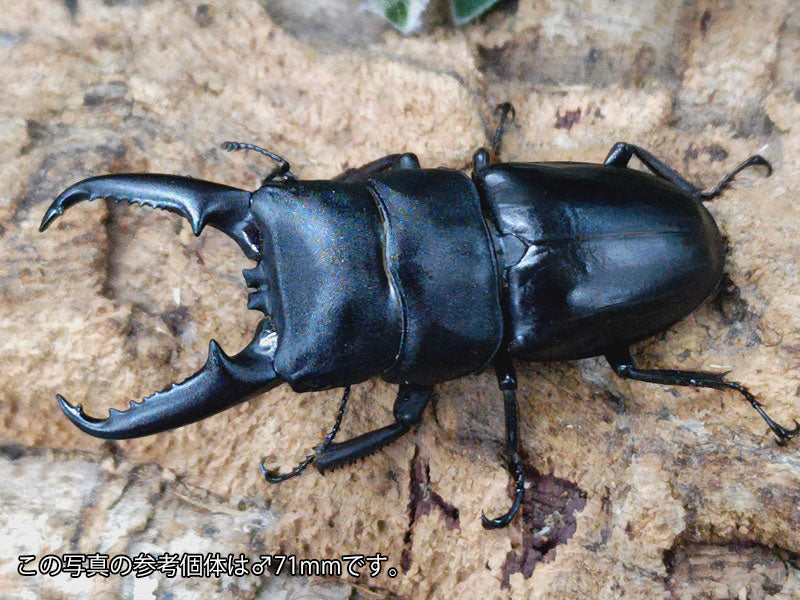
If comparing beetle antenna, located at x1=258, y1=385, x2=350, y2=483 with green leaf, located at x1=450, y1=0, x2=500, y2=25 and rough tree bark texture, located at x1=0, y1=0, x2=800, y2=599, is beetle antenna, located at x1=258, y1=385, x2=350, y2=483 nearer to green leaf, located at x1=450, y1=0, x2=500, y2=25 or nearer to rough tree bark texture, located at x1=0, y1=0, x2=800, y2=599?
rough tree bark texture, located at x1=0, y1=0, x2=800, y2=599

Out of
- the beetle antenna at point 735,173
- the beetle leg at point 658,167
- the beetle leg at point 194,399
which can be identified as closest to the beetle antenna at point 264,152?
the beetle leg at point 194,399

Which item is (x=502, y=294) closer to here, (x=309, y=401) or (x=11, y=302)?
(x=309, y=401)

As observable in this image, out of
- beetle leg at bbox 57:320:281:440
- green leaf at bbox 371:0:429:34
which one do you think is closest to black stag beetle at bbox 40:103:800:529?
beetle leg at bbox 57:320:281:440

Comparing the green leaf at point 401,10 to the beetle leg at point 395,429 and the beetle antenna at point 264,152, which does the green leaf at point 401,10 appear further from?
the beetle leg at point 395,429

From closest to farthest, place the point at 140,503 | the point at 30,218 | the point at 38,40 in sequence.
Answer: the point at 140,503, the point at 30,218, the point at 38,40

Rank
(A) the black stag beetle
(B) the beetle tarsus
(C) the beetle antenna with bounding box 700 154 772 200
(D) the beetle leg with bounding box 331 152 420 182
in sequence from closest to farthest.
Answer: (A) the black stag beetle < (B) the beetle tarsus < (C) the beetle antenna with bounding box 700 154 772 200 < (D) the beetle leg with bounding box 331 152 420 182

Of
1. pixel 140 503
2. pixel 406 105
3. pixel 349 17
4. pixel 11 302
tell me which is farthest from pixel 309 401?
pixel 349 17

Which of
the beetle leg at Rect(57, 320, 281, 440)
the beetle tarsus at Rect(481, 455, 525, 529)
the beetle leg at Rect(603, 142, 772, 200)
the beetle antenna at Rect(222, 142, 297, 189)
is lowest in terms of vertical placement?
the beetle tarsus at Rect(481, 455, 525, 529)
